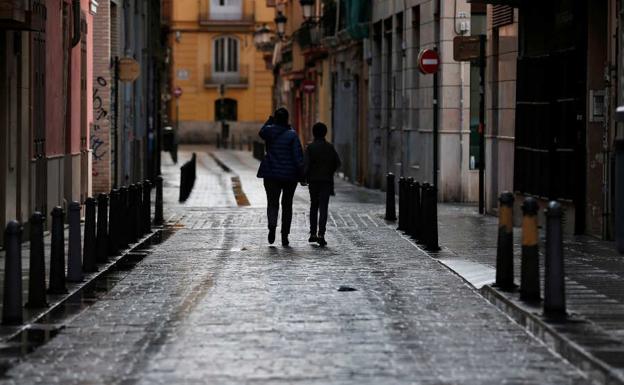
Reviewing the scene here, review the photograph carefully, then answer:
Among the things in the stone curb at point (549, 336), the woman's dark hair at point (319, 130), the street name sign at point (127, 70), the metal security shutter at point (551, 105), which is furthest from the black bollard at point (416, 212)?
the street name sign at point (127, 70)

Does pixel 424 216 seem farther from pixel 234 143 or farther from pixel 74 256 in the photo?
pixel 234 143

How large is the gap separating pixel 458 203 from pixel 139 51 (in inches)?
464

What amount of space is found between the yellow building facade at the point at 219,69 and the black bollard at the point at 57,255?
284 ft

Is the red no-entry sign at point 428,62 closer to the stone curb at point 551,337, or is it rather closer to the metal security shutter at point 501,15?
the metal security shutter at point 501,15

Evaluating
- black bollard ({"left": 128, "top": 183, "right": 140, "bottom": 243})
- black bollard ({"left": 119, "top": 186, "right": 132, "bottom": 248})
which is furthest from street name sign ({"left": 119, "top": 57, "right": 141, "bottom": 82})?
black bollard ({"left": 119, "top": 186, "right": 132, "bottom": 248})

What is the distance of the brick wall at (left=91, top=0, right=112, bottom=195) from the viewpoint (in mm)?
34281

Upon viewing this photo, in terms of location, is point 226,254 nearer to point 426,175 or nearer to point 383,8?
point 426,175

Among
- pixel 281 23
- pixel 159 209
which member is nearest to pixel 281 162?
pixel 159 209

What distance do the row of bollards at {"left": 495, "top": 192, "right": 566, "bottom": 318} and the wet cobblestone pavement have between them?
35 centimetres

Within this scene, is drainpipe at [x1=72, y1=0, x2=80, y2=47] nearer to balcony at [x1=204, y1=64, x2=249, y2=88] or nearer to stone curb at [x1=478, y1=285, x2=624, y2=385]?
stone curb at [x1=478, y1=285, x2=624, y2=385]

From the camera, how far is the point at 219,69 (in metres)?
104

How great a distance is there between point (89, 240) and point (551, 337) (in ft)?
22.0

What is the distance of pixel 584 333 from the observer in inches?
482

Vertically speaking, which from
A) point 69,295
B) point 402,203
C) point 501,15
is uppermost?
point 501,15
